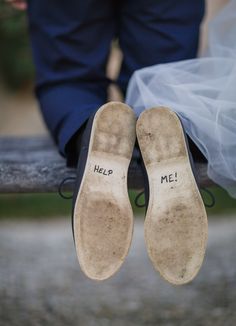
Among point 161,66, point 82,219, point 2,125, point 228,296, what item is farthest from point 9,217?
point 82,219

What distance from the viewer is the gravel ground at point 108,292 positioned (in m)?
1.70

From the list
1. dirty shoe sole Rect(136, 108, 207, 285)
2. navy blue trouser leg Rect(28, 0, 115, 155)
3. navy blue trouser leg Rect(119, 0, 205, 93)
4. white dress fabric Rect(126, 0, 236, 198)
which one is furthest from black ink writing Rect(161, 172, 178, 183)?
navy blue trouser leg Rect(119, 0, 205, 93)

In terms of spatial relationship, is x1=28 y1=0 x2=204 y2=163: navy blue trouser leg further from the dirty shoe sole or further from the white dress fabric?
the dirty shoe sole

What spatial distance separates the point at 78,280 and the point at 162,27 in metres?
0.72

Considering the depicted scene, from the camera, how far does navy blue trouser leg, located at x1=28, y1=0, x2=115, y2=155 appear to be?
1614 millimetres

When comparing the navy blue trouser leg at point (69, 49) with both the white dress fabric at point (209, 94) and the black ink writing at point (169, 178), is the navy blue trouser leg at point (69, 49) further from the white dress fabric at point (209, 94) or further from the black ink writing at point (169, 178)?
the black ink writing at point (169, 178)

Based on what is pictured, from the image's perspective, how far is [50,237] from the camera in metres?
2.47

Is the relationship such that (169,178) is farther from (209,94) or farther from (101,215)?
(209,94)

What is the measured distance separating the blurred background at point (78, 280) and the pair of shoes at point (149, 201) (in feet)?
1.60

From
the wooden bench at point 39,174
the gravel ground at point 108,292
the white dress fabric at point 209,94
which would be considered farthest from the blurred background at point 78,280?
the white dress fabric at point 209,94

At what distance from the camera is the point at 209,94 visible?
145cm

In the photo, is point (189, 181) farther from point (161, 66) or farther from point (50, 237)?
point (50, 237)

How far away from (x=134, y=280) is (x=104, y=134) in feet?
2.58

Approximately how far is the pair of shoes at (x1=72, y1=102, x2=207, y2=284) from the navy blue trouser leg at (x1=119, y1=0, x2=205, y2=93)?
0.40m
